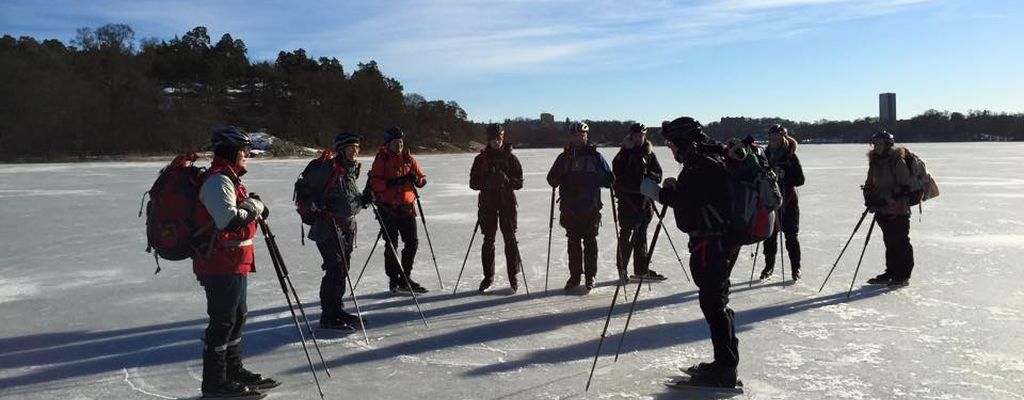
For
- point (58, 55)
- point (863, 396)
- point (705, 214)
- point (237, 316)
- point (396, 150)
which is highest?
point (58, 55)

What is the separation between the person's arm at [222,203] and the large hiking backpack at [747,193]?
8.76ft

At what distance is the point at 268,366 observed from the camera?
4820 mm

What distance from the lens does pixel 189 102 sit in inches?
2581

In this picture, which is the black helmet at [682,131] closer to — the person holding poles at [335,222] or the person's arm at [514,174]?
the person holding poles at [335,222]

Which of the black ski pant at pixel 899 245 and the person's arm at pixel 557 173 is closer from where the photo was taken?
the person's arm at pixel 557 173

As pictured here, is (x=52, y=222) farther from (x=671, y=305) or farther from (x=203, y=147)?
(x=203, y=147)

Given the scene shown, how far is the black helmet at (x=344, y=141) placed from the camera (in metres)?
5.70

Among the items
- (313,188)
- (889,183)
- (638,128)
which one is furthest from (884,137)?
(313,188)

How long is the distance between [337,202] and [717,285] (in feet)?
9.74

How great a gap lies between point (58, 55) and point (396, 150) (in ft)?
226

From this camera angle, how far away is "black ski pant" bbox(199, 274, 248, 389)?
158 inches

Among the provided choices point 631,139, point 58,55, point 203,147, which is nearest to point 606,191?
point 631,139

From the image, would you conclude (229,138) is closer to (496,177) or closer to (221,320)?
(221,320)

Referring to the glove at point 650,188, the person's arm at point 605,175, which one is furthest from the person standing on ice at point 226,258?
the person's arm at point 605,175
